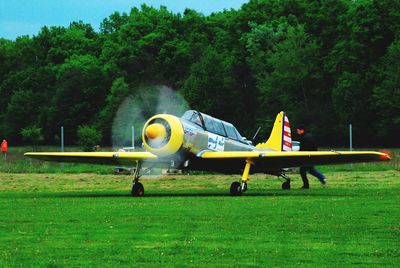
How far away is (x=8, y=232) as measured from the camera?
1348 centimetres

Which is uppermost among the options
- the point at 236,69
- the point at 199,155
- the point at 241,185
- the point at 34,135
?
the point at 236,69

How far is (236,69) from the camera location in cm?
9869

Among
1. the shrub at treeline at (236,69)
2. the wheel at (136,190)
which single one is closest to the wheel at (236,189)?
the wheel at (136,190)

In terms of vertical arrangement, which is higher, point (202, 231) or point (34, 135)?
point (34, 135)

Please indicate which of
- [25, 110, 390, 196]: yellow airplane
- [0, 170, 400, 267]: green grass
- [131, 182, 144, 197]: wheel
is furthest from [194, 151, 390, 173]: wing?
[131, 182, 144, 197]: wheel

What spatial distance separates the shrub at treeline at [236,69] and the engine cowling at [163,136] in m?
46.7

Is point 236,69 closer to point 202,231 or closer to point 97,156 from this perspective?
point 97,156

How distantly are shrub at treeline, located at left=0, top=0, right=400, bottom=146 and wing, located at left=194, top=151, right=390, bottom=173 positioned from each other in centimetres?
4570

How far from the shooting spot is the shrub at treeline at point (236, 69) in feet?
263

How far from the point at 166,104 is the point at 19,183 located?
677 cm

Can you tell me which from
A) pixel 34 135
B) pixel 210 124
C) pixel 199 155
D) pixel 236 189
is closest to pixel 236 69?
pixel 34 135

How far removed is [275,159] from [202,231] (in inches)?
445

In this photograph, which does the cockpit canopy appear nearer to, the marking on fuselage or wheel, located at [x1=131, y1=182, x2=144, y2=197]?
the marking on fuselage

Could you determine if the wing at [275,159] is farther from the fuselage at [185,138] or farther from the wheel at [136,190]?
the wheel at [136,190]
